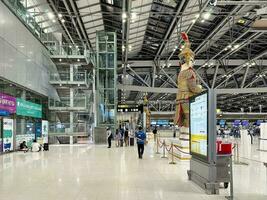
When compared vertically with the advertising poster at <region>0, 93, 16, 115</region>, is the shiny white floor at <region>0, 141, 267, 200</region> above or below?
below

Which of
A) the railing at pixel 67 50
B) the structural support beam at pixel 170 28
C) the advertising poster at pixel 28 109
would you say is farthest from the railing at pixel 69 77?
the structural support beam at pixel 170 28

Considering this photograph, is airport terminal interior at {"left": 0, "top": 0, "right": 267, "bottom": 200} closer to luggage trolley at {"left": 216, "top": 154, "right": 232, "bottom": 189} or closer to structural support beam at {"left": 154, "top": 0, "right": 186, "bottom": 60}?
luggage trolley at {"left": 216, "top": 154, "right": 232, "bottom": 189}

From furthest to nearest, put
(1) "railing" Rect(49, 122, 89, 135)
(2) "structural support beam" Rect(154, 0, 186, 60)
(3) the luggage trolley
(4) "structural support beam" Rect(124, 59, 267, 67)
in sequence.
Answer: (4) "structural support beam" Rect(124, 59, 267, 67), (1) "railing" Rect(49, 122, 89, 135), (2) "structural support beam" Rect(154, 0, 186, 60), (3) the luggage trolley

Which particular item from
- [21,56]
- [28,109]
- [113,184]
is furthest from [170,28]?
[113,184]

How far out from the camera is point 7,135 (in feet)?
79.6

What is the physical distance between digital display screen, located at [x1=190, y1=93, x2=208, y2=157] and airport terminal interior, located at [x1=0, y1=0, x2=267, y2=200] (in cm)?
3

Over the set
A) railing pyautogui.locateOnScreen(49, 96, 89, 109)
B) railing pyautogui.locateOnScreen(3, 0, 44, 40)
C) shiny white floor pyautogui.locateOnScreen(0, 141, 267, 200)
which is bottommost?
shiny white floor pyautogui.locateOnScreen(0, 141, 267, 200)

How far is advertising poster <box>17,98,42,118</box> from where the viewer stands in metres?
27.0

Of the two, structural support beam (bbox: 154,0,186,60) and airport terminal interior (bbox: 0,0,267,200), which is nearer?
airport terminal interior (bbox: 0,0,267,200)

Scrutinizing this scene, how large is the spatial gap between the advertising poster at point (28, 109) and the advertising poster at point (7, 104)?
1.40 m

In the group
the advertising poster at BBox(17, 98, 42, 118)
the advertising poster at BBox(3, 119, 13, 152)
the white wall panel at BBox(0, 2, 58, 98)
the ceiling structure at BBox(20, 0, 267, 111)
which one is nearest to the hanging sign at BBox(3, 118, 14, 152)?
the advertising poster at BBox(3, 119, 13, 152)

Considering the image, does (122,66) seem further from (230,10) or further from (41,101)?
(230,10)

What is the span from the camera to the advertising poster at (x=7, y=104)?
884 inches

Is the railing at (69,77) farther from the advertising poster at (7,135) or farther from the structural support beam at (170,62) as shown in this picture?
the advertising poster at (7,135)
